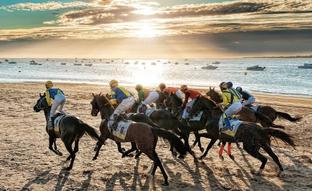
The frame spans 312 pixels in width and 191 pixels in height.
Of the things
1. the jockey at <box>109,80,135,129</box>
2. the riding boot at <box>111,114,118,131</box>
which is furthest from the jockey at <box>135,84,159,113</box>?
the riding boot at <box>111,114,118,131</box>

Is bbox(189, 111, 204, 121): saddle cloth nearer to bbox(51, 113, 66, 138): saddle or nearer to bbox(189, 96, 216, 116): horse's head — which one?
bbox(189, 96, 216, 116): horse's head

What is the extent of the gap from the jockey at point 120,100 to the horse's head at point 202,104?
2292mm

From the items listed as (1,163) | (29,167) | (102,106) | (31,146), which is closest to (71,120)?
(102,106)

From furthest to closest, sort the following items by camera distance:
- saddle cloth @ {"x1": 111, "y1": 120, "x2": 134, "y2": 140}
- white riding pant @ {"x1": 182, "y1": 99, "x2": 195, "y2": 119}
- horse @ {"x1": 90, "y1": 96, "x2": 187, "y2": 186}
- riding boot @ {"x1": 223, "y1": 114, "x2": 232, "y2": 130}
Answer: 1. white riding pant @ {"x1": 182, "y1": 99, "x2": 195, "y2": 119}
2. riding boot @ {"x1": 223, "y1": 114, "x2": 232, "y2": 130}
3. saddle cloth @ {"x1": 111, "y1": 120, "x2": 134, "y2": 140}
4. horse @ {"x1": 90, "y1": 96, "x2": 187, "y2": 186}

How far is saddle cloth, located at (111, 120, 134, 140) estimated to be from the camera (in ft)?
37.6

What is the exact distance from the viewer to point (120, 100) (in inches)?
487

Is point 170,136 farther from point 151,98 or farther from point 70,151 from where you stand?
point 151,98

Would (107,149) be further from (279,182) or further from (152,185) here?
(279,182)

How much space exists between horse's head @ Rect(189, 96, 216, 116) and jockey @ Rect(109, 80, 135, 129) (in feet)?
7.52

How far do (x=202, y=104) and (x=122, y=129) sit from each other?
3043 mm

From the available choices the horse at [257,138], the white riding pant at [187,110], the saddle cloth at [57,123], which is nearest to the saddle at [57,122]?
the saddle cloth at [57,123]

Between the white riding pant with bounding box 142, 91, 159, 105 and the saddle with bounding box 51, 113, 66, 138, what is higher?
the white riding pant with bounding box 142, 91, 159, 105

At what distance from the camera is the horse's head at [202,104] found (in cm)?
1297

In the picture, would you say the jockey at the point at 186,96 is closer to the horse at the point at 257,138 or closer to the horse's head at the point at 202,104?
the horse's head at the point at 202,104
